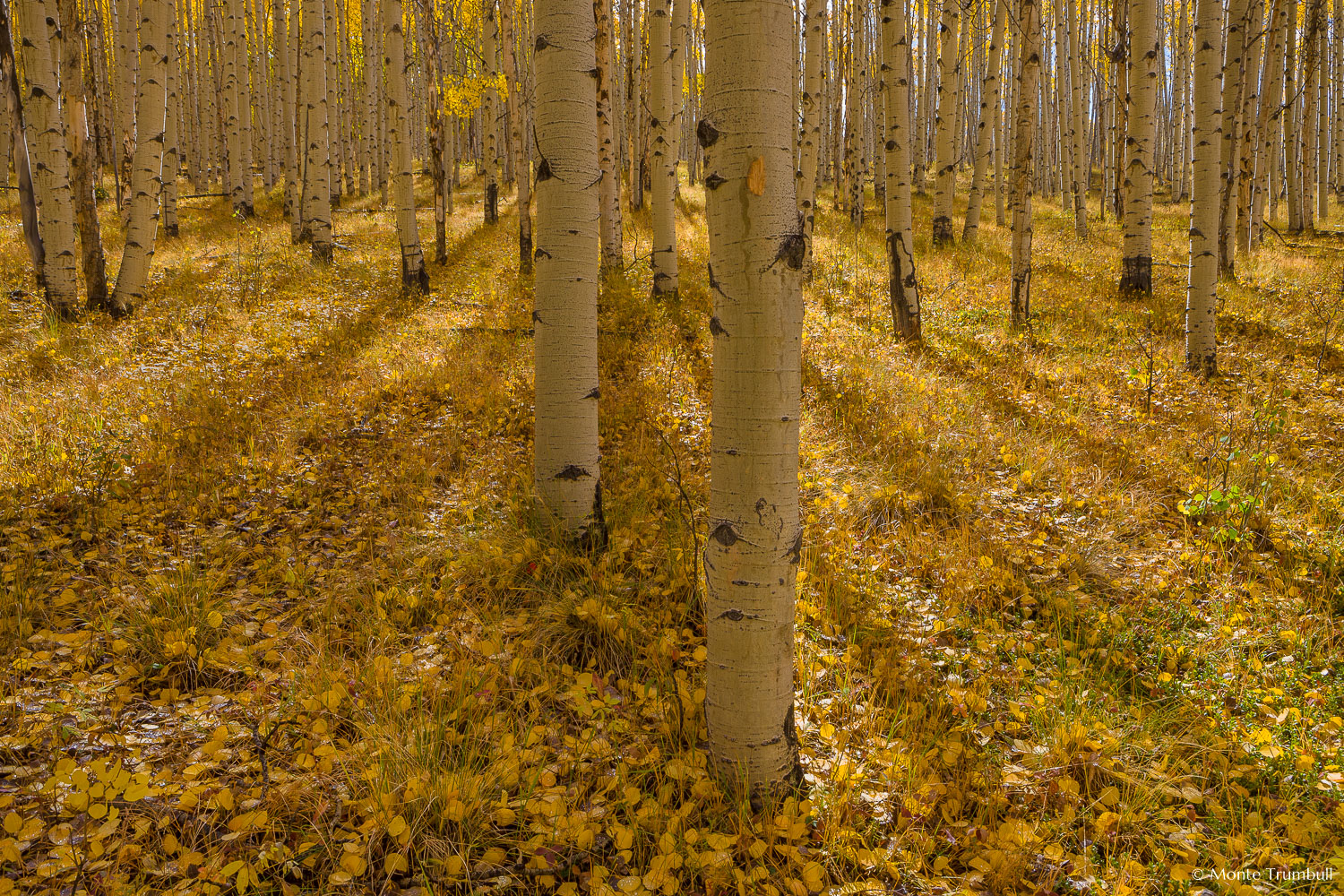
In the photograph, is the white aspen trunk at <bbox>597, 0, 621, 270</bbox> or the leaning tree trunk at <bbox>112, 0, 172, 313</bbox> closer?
the leaning tree trunk at <bbox>112, 0, 172, 313</bbox>

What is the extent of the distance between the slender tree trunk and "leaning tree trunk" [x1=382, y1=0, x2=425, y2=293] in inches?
246

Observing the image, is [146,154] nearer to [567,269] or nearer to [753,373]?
[567,269]

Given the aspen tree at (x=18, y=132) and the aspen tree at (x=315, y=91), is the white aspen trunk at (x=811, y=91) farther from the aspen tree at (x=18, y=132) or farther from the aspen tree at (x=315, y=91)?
the aspen tree at (x=18, y=132)

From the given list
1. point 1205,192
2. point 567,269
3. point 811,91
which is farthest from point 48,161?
point 1205,192

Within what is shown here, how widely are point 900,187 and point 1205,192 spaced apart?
2.80 metres

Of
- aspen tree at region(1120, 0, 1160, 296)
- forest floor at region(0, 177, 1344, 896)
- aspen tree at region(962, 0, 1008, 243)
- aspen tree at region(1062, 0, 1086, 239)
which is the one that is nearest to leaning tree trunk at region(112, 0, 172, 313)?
forest floor at region(0, 177, 1344, 896)

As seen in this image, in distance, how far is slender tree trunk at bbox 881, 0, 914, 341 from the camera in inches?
291

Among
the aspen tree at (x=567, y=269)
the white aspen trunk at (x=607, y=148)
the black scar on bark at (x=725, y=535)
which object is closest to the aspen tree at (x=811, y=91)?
the white aspen trunk at (x=607, y=148)

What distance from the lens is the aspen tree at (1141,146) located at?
721cm

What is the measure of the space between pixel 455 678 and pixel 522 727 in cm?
37

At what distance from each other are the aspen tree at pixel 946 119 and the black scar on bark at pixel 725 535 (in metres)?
12.0

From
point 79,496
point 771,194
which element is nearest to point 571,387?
point 771,194

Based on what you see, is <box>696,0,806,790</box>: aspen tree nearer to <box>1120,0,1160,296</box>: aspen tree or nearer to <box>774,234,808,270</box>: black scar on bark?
<box>774,234,808,270</box>: black scar on bark

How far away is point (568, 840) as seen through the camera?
6.48 feet
